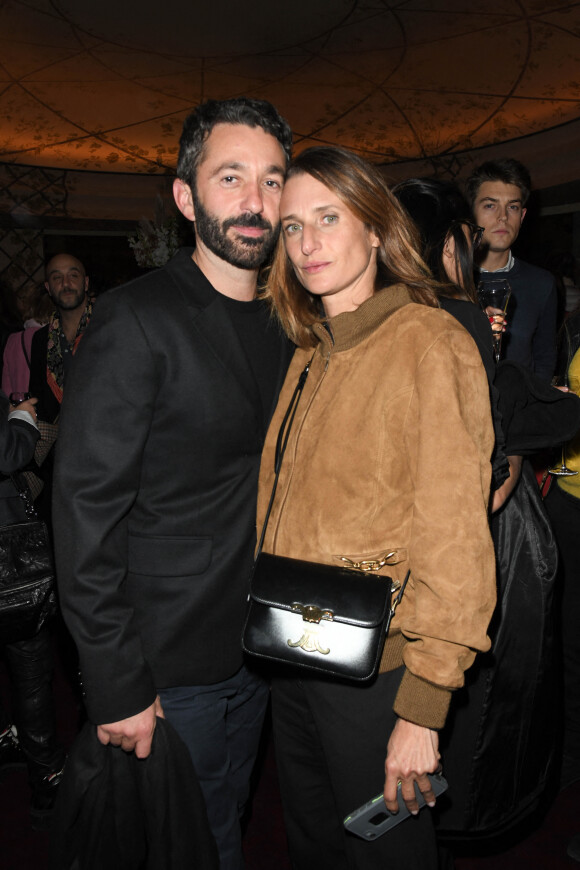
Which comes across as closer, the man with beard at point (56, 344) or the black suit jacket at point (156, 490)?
the black suit jacket at point (156, 490)

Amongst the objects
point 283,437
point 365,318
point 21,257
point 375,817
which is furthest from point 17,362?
point 21,257

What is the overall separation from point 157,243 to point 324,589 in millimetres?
4018

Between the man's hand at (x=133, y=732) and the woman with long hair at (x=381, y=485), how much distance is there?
0.31 meters

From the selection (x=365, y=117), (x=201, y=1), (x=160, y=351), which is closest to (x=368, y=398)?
(x=160, y=351)

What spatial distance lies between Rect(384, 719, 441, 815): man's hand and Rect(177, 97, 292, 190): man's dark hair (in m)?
1.32

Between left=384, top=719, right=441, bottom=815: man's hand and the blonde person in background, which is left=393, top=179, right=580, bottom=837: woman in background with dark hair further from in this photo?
the blonde person in background

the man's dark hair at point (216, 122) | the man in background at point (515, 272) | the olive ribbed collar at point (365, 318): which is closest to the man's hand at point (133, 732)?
the olive ribbed collar at point (365, 318)

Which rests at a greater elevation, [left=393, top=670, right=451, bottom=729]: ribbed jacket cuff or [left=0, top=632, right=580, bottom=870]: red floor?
[left=393, top=670, right=451, bottom=729]: ribbed jacket cuff

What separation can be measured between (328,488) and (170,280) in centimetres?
63

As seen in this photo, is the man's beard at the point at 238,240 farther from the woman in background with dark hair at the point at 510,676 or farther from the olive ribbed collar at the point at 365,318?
the woman in background with dark hair at the point at 510,676

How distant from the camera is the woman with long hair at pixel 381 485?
1.17m

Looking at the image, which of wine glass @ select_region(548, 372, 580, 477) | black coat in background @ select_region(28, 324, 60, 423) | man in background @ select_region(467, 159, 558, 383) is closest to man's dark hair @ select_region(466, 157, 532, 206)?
man in background @ select_region(467, 159, 558, 383)

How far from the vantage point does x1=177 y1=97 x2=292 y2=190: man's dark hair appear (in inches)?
61.2

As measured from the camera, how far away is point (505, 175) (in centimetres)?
303
